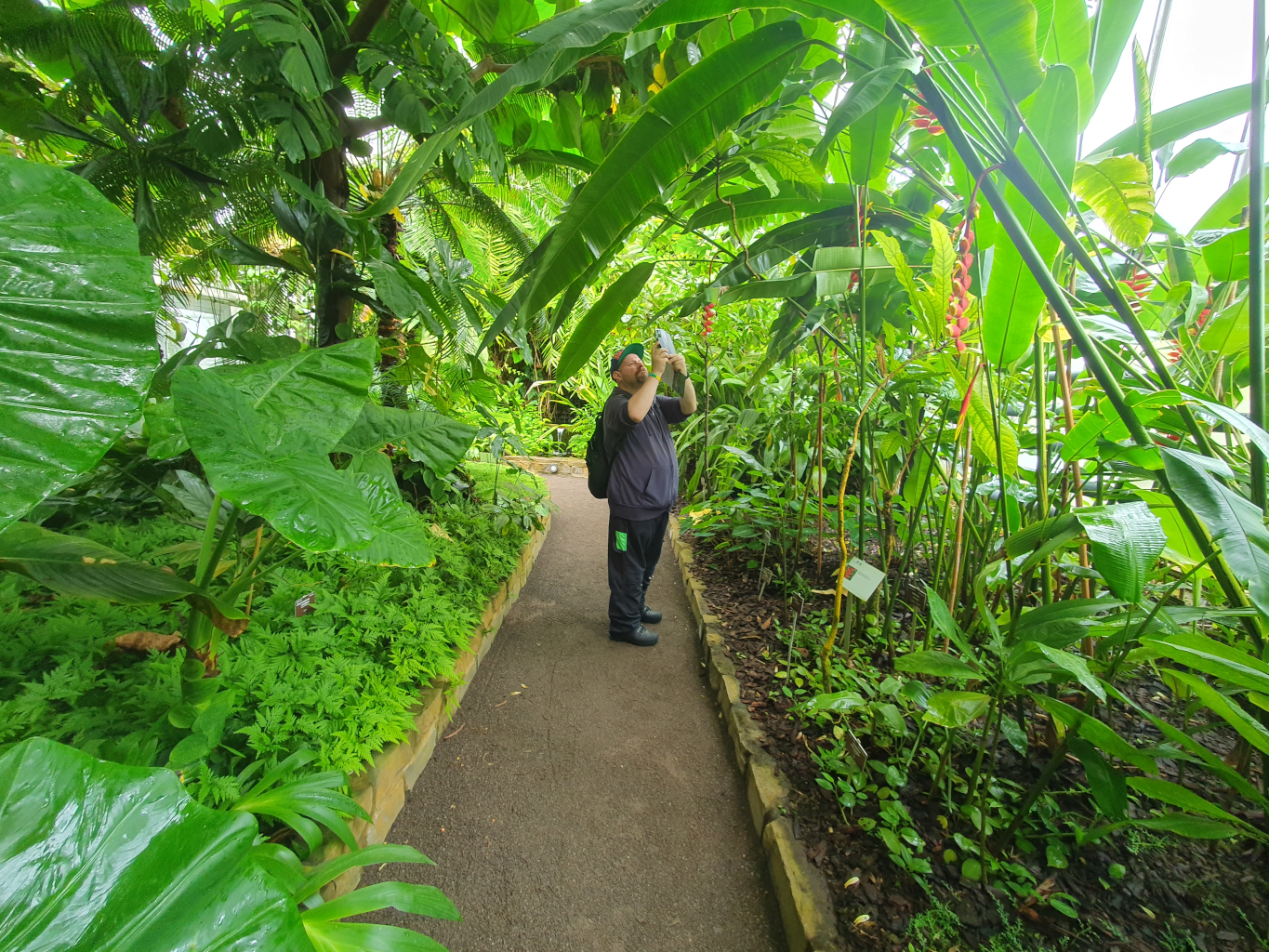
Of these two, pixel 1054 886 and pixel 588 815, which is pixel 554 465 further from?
pixel 1054 886

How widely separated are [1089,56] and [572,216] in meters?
1.00

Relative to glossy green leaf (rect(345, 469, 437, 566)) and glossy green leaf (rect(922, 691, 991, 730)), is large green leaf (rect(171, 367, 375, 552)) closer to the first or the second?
glossy green leaf (rect(345, 469, 437, 566))

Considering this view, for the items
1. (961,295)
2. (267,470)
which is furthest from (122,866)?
(961,295)

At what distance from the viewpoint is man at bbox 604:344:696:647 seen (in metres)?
2.31

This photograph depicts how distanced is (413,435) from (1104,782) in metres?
1.80

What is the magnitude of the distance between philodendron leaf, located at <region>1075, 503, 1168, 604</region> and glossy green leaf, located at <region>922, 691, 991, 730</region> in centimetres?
33

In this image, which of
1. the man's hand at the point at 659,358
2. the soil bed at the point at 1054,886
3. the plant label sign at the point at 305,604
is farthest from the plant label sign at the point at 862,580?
the plant label sign at the point at 305,604

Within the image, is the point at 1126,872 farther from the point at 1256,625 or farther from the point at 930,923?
the point at 1256,625

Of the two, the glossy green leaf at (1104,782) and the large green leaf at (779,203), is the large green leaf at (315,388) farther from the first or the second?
the glossy green leaf at (1104,782)

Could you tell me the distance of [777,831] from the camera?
1281 millimetres

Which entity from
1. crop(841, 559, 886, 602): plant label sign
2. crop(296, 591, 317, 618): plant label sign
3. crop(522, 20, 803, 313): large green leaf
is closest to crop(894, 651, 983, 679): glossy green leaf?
crop(841, 559, 886, 602): plant label sign

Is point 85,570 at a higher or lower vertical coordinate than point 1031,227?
lower

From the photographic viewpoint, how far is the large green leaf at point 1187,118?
1006 mm

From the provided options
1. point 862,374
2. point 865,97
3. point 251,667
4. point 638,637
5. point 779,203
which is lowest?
point 638,637
